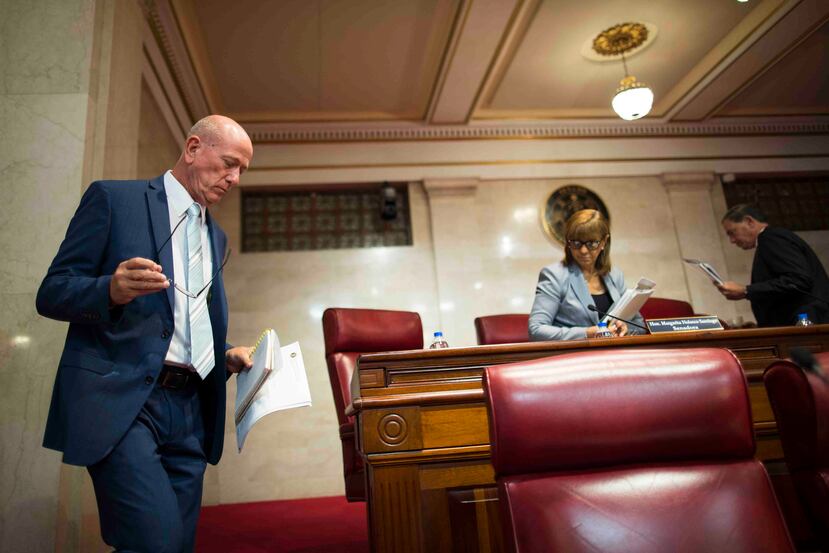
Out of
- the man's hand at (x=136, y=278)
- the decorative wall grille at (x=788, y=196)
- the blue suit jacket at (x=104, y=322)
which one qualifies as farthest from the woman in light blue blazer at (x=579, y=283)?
the decorative wall grille at (x=788, y=196)

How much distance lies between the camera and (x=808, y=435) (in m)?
0.97

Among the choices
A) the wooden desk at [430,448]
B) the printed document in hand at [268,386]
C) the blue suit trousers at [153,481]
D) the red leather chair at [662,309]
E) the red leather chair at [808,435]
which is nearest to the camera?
the red leather chair at [808,435]

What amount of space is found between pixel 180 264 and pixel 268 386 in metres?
0.37

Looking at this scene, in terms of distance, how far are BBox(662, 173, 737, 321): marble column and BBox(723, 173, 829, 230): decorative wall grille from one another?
38cm

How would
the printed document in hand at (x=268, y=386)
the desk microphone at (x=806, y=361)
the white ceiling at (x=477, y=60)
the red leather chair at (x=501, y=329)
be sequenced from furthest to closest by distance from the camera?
the white ceiling at (x=477, y=60), the red leather chair at (x=501, y=329), the printed document in hand at (x=268, y=386), the desk microphone at (x=806, y=361)

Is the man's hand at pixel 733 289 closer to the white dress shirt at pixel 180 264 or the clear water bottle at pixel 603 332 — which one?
the clear water bottle at pixel 603 332

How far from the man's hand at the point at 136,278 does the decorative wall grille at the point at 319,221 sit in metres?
4.60

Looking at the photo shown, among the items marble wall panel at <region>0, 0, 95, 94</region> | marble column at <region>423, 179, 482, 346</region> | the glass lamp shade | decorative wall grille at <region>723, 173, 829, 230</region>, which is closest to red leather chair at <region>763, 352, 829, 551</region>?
marble wall panel at <region>0, 0, 95, 94</region>

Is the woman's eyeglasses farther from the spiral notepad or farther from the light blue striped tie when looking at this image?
the light blue striped tie

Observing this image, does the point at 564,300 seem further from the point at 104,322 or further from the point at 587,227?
the point at 104,322

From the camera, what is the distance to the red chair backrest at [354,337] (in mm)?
2734

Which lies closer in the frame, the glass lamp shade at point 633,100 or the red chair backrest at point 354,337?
the red chair backrest at point 354,337

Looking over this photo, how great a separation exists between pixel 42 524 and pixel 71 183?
119 centimetres

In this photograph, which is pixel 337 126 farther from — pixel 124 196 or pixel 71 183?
pixel 124 196
